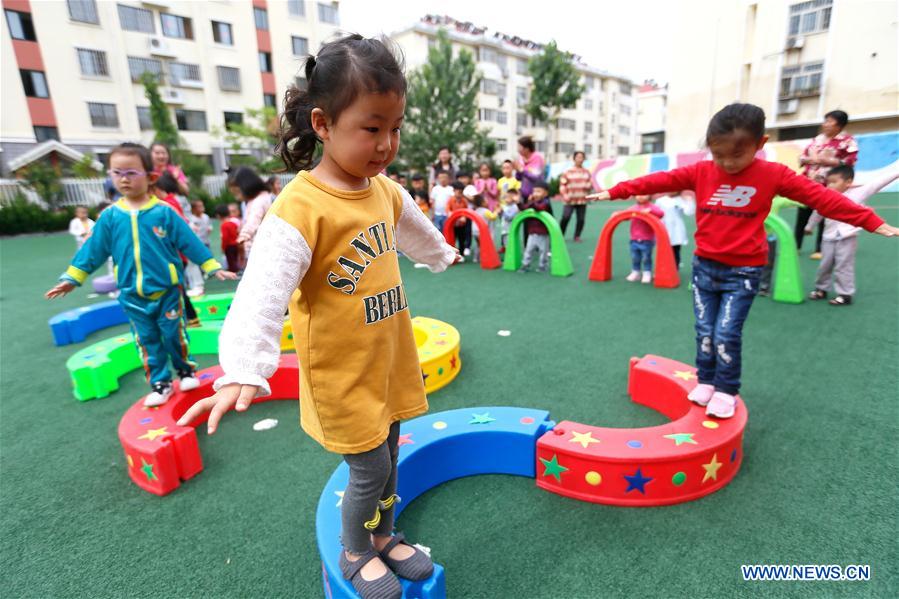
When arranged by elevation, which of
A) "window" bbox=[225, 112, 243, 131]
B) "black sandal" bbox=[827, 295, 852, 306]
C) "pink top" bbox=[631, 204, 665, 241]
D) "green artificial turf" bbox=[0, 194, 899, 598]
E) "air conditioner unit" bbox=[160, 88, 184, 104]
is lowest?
"green artificial turf" bbox=[0, 194, 899, 598]

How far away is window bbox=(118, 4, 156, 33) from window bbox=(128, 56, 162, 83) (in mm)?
1406

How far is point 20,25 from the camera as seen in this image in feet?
69.1

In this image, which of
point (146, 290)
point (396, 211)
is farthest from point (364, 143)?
point (146, 290)

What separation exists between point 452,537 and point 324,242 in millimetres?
1528

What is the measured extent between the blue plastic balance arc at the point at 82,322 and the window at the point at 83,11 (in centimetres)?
2502

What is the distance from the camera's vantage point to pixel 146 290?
3072 millimetres

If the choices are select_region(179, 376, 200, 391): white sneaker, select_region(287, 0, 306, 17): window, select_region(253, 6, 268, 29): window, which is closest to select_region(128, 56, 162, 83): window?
select_region(253, 6, 268, 29): window

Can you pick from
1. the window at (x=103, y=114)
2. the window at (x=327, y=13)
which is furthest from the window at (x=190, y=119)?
the window at (x=327, y=13)

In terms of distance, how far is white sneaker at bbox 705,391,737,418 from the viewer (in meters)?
2.61

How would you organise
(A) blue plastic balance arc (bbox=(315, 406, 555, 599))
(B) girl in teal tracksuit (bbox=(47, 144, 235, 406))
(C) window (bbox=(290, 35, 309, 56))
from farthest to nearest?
(C) window (bbox=(290, 35, 309, 56)) → (B) girl in teal tracksuit (bbox=(47, 144, 235, 406)) → (A) blue plastic balance arc (bbox=(315, 406, 555, 599))

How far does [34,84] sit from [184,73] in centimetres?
662

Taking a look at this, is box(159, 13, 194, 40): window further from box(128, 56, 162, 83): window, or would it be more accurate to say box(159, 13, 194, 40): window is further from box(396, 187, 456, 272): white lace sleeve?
box(396, 187, 456, 272): white lace sleeve

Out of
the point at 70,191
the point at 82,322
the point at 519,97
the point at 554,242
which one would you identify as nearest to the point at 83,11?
the point at 70,191

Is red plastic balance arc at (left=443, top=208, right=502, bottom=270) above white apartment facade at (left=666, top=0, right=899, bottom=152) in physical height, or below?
below
